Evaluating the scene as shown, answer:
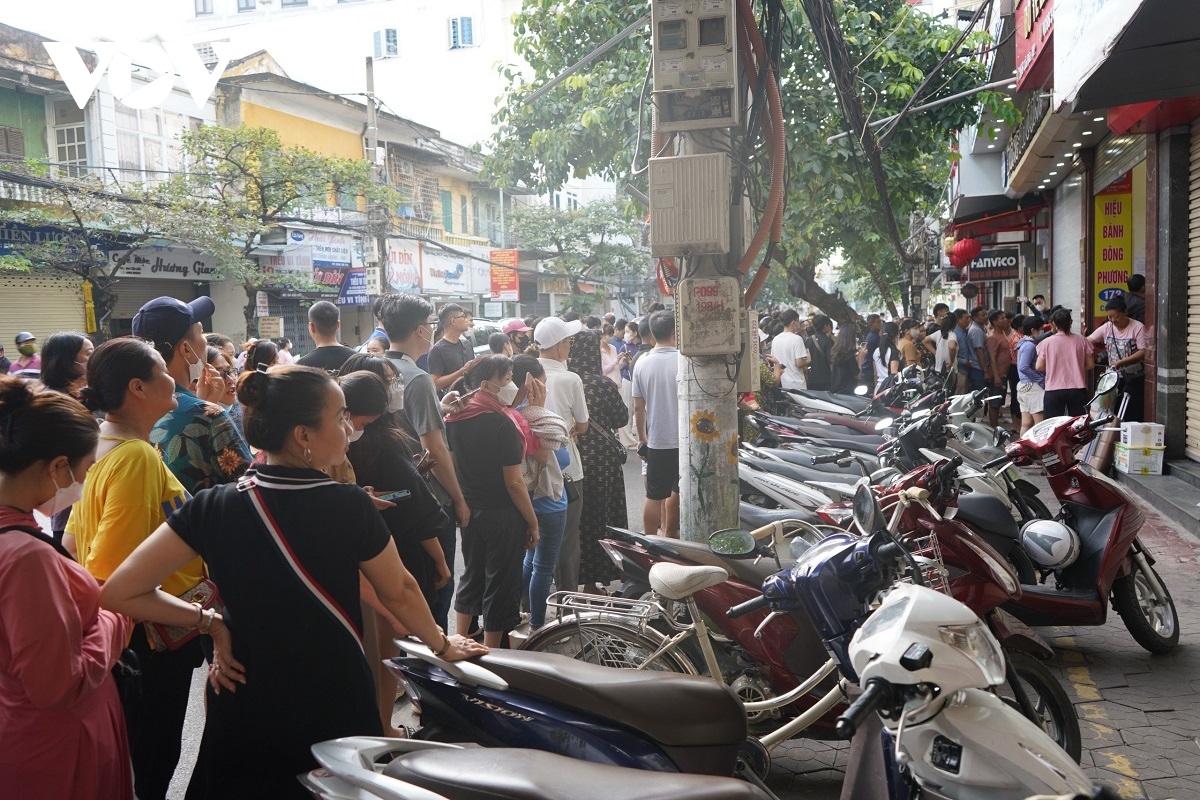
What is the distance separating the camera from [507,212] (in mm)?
39750

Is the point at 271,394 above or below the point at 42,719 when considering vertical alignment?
above

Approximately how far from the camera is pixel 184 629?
284cm

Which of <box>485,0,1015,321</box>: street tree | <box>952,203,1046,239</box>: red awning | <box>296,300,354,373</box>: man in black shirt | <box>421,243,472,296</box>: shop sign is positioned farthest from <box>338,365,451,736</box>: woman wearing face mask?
<box>421,243,472,296</box>: shop sign

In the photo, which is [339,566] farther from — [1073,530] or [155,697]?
[1073,530]

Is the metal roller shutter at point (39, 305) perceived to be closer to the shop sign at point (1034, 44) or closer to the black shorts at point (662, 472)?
the black shorts at point (662, 472)

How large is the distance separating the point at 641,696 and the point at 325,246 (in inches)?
1037

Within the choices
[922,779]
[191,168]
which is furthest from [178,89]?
[922,779]

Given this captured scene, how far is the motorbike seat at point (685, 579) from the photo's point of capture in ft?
11.2

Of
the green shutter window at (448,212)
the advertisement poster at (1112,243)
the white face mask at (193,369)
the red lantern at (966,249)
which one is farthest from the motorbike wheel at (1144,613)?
the green shutter window at (448,212)

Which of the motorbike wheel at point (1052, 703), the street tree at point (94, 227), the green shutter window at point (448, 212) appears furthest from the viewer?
the green shutter window at point (448, 212)

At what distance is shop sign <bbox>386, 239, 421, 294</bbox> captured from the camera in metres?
30.1

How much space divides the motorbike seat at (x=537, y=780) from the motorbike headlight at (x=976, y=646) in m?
0.52

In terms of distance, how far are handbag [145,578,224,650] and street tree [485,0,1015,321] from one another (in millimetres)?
8609

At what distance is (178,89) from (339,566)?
969 inches
